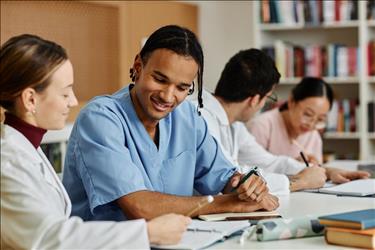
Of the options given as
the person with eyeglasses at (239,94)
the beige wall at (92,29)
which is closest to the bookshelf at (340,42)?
the beige wall at (92,29)

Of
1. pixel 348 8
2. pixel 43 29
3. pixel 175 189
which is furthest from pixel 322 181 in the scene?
pixel 348 8

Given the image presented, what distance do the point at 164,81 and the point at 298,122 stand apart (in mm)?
1825

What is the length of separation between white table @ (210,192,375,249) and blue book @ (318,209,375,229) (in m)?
0.05

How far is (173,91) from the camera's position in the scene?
78.2 inches

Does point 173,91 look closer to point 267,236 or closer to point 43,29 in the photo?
point 267,236

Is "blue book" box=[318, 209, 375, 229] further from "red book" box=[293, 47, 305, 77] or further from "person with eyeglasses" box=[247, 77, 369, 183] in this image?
"red book" box=[293, 47, 305, 77]

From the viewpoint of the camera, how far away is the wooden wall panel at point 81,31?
368 centimetres

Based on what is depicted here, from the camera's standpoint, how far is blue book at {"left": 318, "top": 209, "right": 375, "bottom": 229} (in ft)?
5.47

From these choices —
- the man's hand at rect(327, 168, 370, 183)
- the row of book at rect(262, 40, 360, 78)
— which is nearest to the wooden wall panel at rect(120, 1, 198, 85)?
the row of book at rect(262, 40, 360, 78)

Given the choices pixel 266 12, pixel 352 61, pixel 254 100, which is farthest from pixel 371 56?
pixel 254 100

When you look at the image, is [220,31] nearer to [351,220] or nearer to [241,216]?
[241,216]

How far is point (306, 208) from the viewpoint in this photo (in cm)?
221

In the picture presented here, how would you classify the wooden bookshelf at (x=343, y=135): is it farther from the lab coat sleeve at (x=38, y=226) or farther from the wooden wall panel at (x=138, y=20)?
the lab coat sleeve at (x=38, y=226)

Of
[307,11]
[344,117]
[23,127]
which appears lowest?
[344,117]
